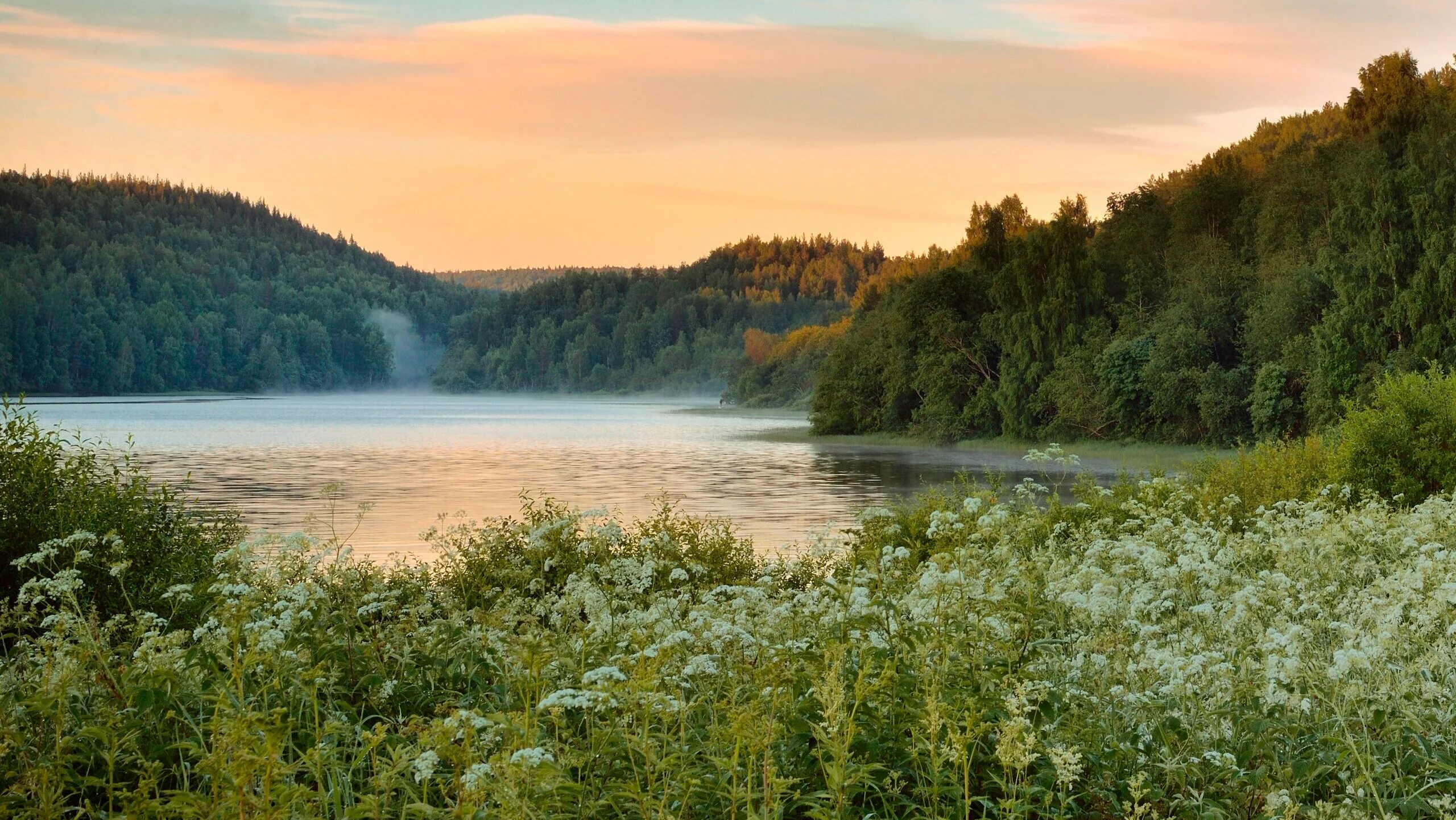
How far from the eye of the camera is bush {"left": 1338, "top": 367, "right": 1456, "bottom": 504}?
17.4 metres

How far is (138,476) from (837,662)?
1029cm

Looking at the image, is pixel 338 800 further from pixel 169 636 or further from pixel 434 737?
pixel 169 636

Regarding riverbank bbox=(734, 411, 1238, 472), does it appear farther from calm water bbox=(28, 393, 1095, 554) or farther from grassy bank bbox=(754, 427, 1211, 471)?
calm water bbox=(28, 393, 1095, 554)

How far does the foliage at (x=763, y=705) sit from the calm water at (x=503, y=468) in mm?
6322

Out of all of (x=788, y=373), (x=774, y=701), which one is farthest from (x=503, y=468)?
(x=788, y=373)

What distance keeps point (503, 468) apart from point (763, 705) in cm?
4052

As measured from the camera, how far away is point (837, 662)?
393 centimetres

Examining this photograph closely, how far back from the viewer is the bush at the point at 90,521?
410 inches

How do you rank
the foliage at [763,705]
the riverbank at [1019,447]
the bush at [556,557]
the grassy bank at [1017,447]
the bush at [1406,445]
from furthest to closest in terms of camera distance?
the grassy bank at [1017,447] → the riverbank at [1019,447] → the bush at [1406,445] → the bush at [556,557] → the foliage at [763,705]

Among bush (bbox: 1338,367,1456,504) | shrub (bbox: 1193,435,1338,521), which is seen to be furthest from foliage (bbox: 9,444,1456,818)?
bush (bbox: 1338,367,1456,504)

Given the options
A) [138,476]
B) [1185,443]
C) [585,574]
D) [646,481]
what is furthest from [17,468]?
[1185,443]

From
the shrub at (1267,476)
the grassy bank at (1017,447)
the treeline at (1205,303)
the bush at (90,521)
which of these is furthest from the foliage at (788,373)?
the bush at (90,521)

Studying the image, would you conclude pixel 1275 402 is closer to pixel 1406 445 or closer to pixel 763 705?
pixel 1406 445

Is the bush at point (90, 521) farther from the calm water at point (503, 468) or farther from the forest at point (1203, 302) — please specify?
the forest at point (1203, 302)
